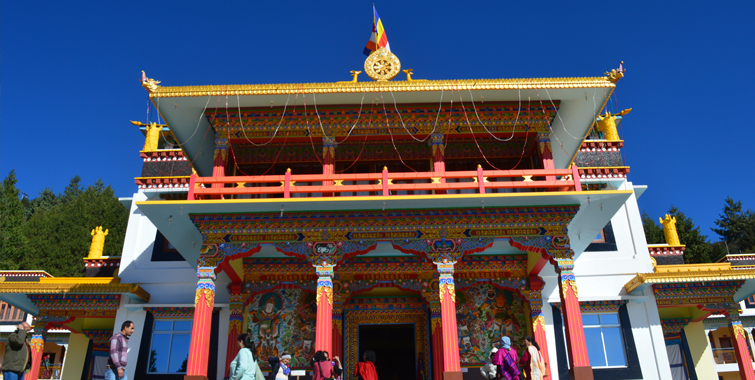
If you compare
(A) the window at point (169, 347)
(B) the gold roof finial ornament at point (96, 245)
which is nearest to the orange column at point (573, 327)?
(A) the window at point (169, 347)

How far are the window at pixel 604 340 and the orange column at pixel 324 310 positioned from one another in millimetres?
7849

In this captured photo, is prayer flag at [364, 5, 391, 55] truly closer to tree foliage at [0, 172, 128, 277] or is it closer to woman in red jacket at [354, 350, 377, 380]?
woman in red jacket at [354, 350, 377, 380]

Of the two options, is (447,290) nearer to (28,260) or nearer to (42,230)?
(28,260)

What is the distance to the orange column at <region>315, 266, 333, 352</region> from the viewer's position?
10617 mm

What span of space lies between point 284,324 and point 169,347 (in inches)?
139

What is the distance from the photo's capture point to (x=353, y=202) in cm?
1137

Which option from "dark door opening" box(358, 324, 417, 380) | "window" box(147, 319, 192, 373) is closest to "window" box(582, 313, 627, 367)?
"dark door opening" box(358, 324, 417, 380)

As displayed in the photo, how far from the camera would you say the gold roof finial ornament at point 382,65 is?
13.8m

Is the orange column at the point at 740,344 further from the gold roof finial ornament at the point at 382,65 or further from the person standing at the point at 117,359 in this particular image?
the person standing at the point at 117,359

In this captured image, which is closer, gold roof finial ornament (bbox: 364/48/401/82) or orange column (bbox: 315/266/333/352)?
orange column (bbox: 315/266/333/352)

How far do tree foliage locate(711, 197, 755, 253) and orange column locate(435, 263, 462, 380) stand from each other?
39.3 m

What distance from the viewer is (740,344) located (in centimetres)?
1422

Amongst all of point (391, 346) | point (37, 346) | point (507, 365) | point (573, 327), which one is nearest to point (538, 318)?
point (573, 327)

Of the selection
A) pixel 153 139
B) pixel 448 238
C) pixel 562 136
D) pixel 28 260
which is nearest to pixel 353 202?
pixel 448 238
